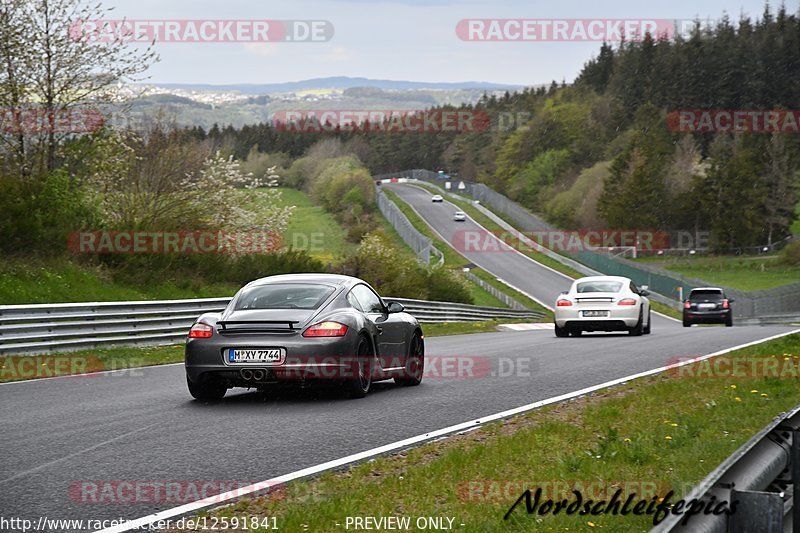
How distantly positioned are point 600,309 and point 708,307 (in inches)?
612

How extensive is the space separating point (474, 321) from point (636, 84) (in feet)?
372

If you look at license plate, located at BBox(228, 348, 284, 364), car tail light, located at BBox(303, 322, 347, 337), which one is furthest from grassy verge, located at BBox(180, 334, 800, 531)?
license plate, located at BBox(228, 348, 284, 364)

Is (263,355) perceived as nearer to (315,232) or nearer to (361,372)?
(361,372)

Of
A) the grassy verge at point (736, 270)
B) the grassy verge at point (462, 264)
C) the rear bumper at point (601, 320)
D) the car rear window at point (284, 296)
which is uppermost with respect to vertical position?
the car rear window at point (284, 296)

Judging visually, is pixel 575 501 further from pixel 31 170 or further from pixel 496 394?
pixel 31 170

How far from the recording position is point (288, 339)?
11180 mm

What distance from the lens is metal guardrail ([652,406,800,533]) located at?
3.98m

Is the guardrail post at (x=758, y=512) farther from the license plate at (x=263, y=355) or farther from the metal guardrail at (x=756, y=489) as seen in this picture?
the license plate at (x=263, y=355)

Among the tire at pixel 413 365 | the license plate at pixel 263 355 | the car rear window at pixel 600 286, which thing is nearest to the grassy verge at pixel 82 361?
the tire at pixel 413 365

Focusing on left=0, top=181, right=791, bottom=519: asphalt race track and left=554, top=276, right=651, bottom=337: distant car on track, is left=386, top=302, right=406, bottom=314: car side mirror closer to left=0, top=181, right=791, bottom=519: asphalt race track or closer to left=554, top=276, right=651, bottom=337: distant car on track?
left=0, top=181, right=791, bottom=519: asphalt race track

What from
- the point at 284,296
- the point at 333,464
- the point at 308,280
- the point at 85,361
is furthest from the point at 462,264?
the point at 333,464

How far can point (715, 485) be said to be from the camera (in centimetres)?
434

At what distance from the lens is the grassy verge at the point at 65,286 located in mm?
23031

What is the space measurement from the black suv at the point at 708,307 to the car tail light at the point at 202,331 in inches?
1174
